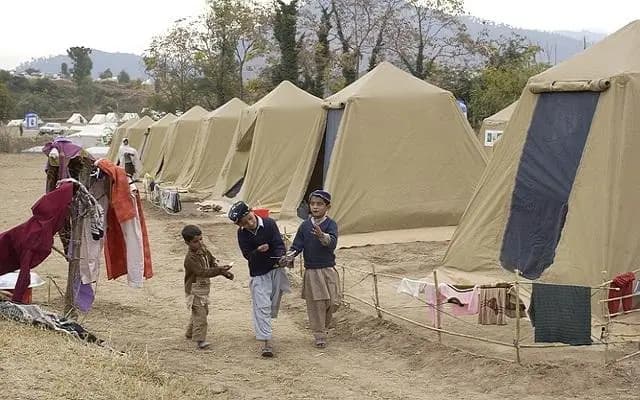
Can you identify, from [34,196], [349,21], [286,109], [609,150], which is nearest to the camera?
[609,150]

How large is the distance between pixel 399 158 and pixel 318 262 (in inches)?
214

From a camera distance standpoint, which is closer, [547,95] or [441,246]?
[547,95]

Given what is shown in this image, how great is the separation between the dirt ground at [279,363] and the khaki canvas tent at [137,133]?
69.6 ft

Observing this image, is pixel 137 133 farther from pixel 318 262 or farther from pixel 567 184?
pixel 318 262

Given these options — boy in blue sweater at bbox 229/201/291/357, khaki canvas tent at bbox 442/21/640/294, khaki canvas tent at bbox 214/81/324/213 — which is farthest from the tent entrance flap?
khaki canvas tent at bbox 214/81/324/213

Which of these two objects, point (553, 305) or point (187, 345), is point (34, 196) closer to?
point (187, 345)

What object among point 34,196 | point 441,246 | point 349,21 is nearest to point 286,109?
point 441,246

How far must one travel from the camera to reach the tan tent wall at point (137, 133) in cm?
2919

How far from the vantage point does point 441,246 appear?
412 inches

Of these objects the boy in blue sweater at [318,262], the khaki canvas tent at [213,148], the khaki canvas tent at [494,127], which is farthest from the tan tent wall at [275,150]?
the boy in blue sweater at [318,262]

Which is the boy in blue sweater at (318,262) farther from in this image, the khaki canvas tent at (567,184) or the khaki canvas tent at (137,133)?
the khaki canvas tent at (137,133)

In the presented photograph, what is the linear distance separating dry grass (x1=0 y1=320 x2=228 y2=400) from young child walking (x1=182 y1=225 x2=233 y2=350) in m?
0.77

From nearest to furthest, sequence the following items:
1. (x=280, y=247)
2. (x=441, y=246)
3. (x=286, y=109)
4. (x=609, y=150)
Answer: (x=280, y=247) < (x=609, y=150) < (x=441, y=246) < (x=286, y=109)

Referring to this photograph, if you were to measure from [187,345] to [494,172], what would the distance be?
10.4ft
